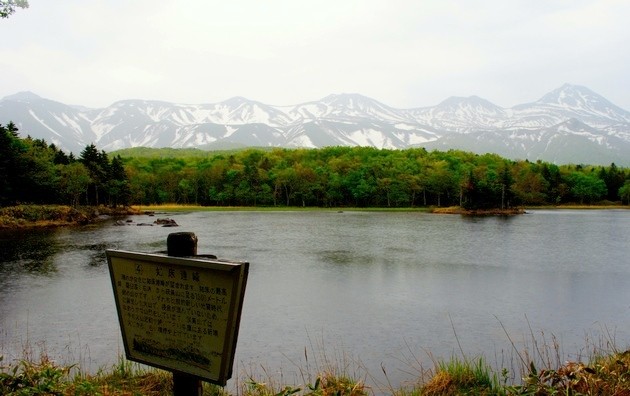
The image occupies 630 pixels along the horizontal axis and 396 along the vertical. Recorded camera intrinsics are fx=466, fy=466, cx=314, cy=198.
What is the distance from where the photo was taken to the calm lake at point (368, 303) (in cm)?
1198

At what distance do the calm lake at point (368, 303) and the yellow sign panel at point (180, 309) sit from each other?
5.08m

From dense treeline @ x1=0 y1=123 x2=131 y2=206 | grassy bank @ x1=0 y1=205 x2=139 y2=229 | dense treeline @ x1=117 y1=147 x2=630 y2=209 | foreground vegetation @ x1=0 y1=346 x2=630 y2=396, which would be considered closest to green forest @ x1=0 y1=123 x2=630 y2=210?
dense treeline @ x1=117 y1=147 x2=630 y2=209

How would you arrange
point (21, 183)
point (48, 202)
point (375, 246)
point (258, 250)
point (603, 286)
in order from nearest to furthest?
point (603, 286), point (258, 250), point (375, 246), point (21, 183), point (48, 202)

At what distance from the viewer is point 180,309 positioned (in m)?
4.45

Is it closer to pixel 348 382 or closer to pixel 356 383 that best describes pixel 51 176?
pixel 348 382

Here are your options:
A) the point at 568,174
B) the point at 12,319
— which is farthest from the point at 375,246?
the point at 568,174

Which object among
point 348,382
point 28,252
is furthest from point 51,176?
point 348,382

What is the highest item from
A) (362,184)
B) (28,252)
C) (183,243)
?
(362,184)

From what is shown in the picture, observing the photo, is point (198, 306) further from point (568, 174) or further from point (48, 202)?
point (568, 174)

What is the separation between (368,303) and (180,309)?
14.1 meters

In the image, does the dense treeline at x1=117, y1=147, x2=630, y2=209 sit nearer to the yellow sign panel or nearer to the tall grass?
the tall grass

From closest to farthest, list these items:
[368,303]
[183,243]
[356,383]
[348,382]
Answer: [183,243] < [356,383] < [348,382] < [368,303]

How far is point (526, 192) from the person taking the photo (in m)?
108

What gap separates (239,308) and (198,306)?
0.46 meters
